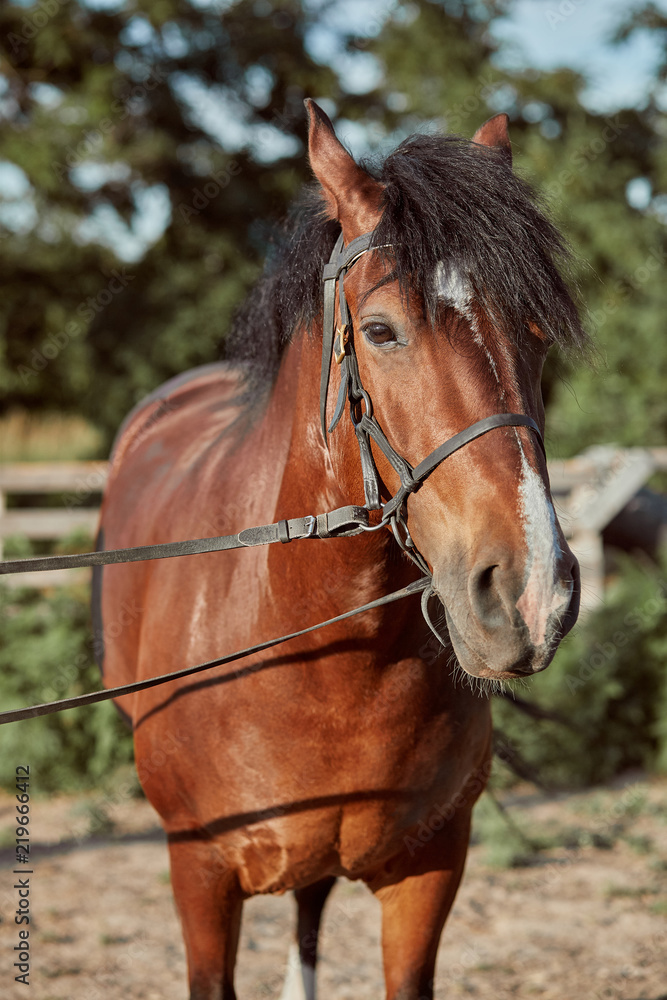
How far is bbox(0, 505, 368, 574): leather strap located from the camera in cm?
184

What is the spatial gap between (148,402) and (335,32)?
12.6 metres

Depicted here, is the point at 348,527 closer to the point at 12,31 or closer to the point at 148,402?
the point at 148,402

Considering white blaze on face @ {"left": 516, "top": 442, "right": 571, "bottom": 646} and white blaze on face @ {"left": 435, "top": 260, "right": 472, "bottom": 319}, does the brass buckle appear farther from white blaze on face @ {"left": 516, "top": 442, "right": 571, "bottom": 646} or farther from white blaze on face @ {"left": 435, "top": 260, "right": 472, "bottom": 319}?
white blaze on face @ {"left": 516, "top": 442, "right": 571, "bottom": 646}

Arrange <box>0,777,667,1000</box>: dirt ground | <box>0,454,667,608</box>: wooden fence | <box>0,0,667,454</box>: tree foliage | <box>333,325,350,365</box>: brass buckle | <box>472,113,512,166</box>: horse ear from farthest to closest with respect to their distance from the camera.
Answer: <box>0,0,667,454</box>: tree foliage, <box>0,454,667,608</box>: wooden fence, <box>0,777,667,1000</box>: dirt ground, <box>472,113,512,166</box>: horse ear, <box>333,325,350,365</box>: brass buckle

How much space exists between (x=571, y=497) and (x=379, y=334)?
5390mm

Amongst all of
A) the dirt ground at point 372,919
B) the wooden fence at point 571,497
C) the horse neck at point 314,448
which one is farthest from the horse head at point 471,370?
the wooden fence at point 571,497

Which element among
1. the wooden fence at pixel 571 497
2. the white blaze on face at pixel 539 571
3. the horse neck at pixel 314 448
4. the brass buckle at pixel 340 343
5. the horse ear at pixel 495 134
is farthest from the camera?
the wooden fence at pixel 571 497

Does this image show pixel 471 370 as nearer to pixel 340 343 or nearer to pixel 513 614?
pixel 340 343

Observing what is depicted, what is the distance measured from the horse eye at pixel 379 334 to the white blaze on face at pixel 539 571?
411mm

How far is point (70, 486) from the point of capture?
6.52 metres

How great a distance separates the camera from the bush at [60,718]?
5602mm

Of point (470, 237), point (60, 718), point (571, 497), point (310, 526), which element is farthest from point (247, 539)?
point (571, 497)

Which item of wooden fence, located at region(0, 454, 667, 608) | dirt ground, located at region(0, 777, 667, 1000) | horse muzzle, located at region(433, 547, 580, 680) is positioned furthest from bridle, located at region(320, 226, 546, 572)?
wooden fence, located at region(0, 454, 667, 608)

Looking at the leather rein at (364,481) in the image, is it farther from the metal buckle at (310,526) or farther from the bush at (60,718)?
the bush at (60,718)
